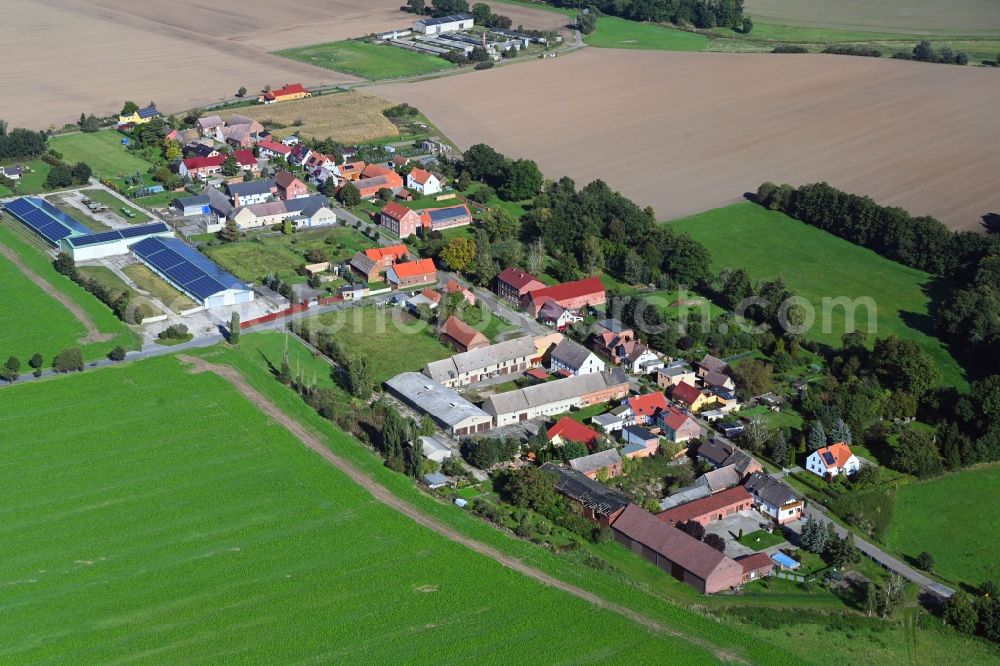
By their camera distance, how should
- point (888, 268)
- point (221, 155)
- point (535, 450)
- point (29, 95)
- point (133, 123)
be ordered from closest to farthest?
point (535, 450), point (888, 268), point (221, 155), point (133, 123), point (29, 95)

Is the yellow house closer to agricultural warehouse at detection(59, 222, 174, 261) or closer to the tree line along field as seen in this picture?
agricultural warehouse at detection(59, 222, 174, 261)

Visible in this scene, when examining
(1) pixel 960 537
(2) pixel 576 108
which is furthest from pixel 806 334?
(2) pixel 576 108

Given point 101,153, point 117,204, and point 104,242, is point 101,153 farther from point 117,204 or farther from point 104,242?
point 104,242

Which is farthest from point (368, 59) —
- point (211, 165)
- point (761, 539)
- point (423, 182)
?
point (761, 539)

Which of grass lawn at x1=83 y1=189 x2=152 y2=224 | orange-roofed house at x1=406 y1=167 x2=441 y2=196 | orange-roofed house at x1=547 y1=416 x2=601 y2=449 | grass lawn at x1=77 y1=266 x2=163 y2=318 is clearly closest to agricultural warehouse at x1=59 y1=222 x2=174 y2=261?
grass lawn at x1=77 y1=266 x2=163 y2=318

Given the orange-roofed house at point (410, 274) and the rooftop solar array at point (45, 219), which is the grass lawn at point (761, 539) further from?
the rooftop solar array at point (45, 219)

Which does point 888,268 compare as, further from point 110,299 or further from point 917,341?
point 110,299
